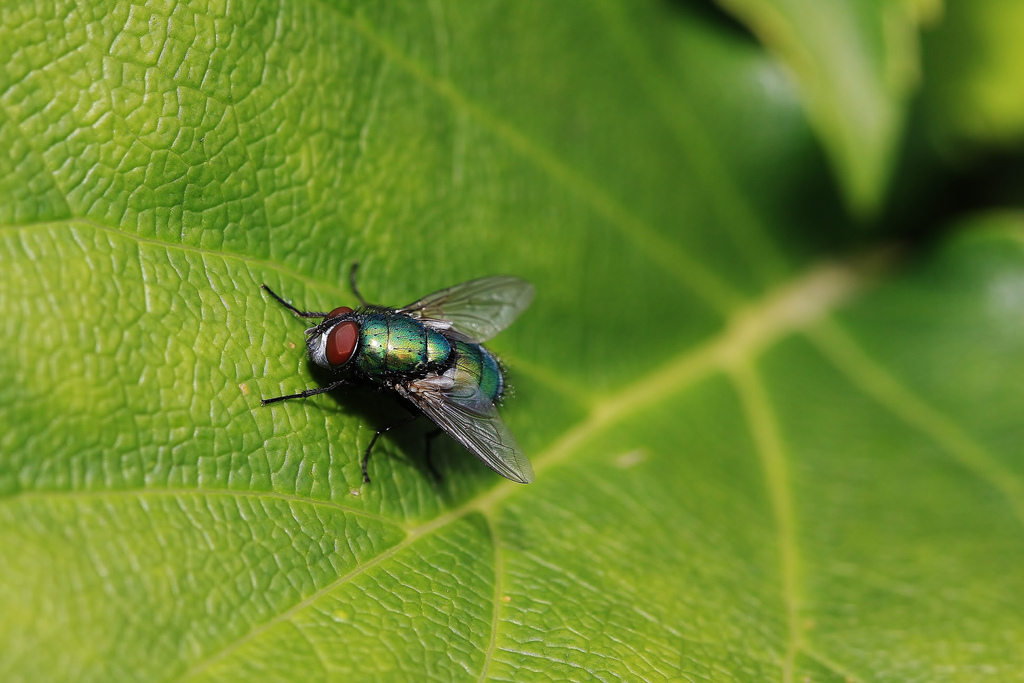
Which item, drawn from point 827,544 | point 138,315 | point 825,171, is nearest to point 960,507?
point 827,544

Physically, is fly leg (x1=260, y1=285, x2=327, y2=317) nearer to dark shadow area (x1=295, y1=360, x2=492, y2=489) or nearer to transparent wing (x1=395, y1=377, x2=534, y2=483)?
dark shadow area (x1=295, y1=360, x2=492, y2=489)

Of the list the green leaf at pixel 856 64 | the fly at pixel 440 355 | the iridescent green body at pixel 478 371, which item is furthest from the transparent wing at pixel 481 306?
the green leaf at pixel 856 64

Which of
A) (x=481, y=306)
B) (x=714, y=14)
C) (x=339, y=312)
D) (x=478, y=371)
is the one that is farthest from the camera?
(x=714, y=14)

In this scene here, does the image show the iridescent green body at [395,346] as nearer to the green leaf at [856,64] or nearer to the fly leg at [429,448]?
the fly leg at [429,448]

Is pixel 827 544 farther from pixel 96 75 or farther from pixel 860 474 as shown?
pixel 96 75

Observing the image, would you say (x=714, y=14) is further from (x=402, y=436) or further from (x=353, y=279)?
(x=402, y=436)

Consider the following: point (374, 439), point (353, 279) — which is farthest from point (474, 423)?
point (353, 279)

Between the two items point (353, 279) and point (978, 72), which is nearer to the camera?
point (353, 279)
